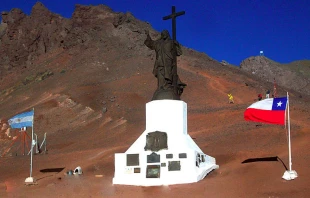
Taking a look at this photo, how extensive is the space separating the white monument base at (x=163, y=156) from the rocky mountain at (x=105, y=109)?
65cm

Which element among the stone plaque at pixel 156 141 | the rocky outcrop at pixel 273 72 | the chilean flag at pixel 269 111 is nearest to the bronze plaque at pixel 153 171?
the stone plaque at pixel 156 141

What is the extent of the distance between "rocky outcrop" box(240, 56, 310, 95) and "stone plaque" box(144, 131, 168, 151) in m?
70.4

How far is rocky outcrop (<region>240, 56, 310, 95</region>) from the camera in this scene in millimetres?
84875

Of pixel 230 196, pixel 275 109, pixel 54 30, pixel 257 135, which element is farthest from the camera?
pixel 54 30

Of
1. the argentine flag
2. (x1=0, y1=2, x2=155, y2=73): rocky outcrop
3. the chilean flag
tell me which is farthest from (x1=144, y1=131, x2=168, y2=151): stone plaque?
(x1=0, y1=2, x2=155, y2=73): rocky outcrop

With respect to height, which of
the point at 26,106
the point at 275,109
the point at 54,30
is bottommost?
the point at 275,109

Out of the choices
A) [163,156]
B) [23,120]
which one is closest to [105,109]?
[23,120]

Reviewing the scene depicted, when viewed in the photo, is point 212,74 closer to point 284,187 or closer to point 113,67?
point 113,67

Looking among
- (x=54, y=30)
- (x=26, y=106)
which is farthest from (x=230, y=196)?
(x=54, y=30)

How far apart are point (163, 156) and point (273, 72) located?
7582 centimetres

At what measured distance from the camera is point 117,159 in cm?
1595

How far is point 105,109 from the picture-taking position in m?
42.3

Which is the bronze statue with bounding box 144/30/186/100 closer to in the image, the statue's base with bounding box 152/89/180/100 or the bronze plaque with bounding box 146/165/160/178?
the statue's base with bounding box 152/89/180/100

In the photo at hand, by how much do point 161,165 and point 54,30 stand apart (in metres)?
65.3
